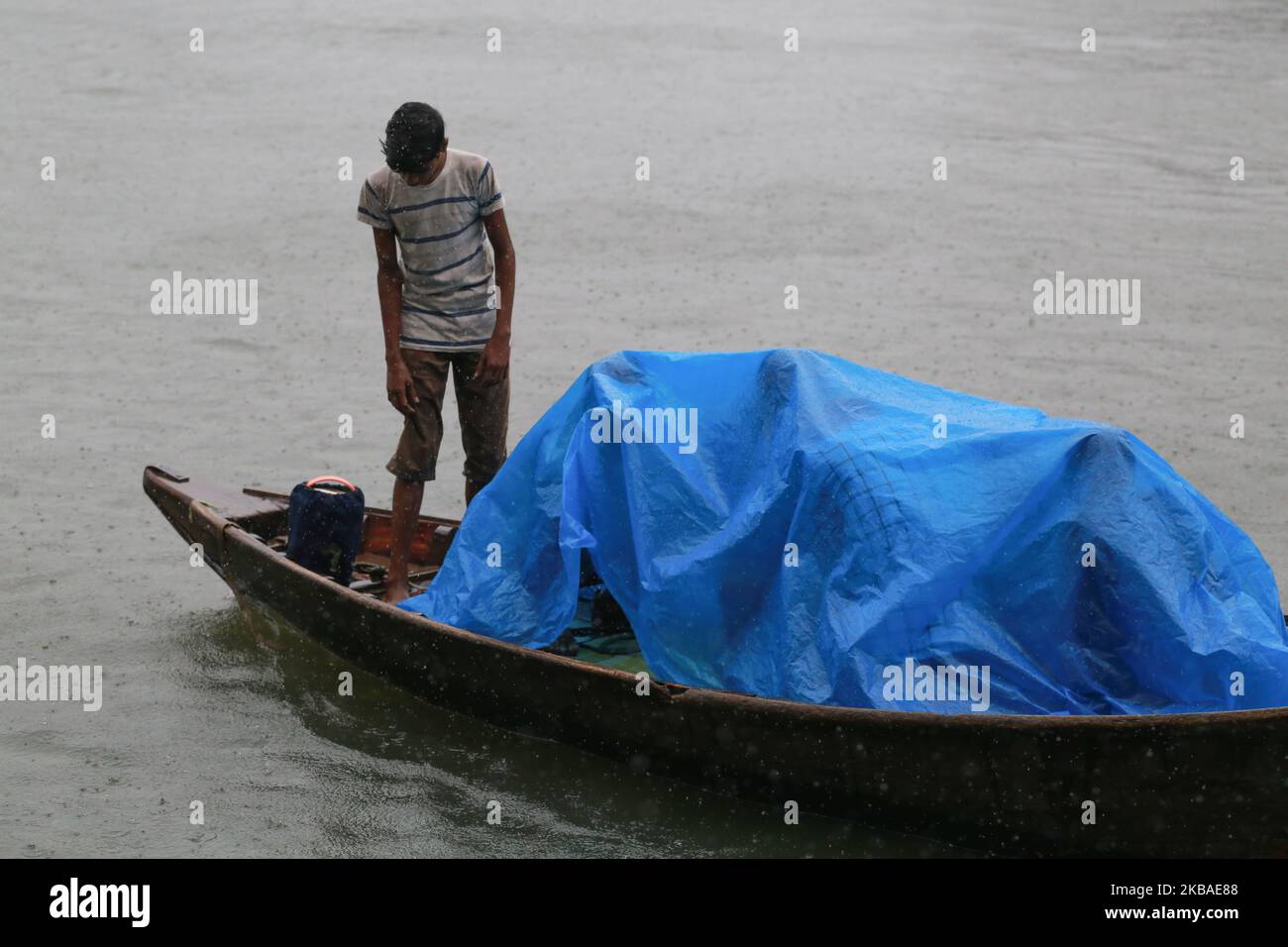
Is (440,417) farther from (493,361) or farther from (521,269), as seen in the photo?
(521,269)

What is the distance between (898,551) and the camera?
5.48 m

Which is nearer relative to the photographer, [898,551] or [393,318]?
[898,551]

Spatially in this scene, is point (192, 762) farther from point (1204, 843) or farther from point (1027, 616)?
point (1204, 843)

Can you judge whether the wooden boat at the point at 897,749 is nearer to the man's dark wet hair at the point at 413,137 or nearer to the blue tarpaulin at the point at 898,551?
the blue tarpaulin at the point at 898,551

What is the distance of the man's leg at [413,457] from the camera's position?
7230 millimetres

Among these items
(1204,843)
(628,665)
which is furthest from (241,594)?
(1204,843)

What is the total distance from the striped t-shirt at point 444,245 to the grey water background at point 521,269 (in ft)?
5.60

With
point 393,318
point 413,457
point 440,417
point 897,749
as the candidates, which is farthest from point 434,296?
point 897,749

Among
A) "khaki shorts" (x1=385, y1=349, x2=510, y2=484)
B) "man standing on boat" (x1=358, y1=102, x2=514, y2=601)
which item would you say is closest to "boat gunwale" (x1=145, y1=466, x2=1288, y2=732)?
"man standing on boat" (x1=358, y1=102, x2=514, y2=601)

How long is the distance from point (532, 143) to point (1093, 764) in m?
13.7

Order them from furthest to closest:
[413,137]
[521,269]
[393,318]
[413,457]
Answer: [521,269] < [413,457] < [393,318] < [413,137]

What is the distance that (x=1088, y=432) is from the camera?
18.3 ft

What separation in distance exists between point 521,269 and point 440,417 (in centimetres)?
722

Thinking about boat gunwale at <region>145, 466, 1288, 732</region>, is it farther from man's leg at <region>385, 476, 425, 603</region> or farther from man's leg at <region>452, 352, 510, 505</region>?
man's leg at <region>452, 352, 510, 505</region>
